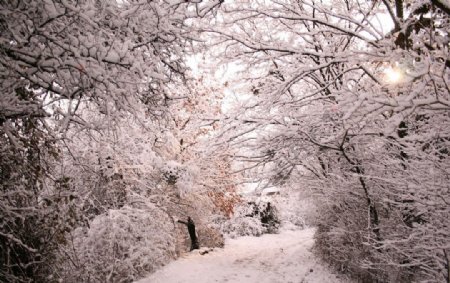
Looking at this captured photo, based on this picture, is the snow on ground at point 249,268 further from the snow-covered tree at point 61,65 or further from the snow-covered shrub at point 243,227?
the snow-covered tree at point 61,65

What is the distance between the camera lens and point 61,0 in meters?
2.30

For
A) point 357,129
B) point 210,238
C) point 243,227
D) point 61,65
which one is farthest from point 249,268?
point 61,65

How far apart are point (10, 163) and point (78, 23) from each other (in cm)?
146

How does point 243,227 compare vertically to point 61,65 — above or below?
below

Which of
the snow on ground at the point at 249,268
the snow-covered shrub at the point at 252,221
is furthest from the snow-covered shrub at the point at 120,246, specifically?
the snow-covered shrub at the point at 252,221

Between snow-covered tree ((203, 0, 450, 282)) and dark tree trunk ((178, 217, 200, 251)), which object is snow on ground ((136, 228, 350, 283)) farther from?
snow-covered tree ((203, 0, 450, 282))

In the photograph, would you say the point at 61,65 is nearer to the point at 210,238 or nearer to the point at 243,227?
the point at 210,238

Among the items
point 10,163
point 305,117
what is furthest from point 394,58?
point 10,163

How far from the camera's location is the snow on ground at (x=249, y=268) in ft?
28.5

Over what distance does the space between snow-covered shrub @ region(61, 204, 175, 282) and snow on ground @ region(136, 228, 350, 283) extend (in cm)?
52

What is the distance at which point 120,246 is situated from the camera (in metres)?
8.80

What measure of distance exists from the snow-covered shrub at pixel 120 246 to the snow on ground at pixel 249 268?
52cm

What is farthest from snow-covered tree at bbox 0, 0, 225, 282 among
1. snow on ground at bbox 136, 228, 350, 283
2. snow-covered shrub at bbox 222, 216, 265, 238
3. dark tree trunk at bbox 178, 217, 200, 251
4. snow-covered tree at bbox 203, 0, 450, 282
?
snow-covered shrub at bbox 222, 216, 265, 238

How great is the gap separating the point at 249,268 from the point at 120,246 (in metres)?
4.10
